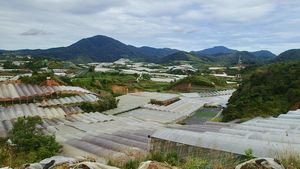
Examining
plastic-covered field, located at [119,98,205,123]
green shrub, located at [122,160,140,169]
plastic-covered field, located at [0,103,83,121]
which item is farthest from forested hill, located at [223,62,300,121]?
green shrub, located at [122,160,140,169]

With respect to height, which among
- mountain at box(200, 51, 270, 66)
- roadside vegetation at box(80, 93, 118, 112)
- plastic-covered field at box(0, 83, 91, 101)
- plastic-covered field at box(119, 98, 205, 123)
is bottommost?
plastic-covered field at box(119, 98, 205, 123)

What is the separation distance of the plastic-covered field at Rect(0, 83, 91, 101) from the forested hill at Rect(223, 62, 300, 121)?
13.6 m

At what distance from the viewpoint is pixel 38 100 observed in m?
28.0

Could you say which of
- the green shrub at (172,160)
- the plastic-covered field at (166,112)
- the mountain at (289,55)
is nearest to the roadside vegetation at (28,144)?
the green shrub at (172,160)

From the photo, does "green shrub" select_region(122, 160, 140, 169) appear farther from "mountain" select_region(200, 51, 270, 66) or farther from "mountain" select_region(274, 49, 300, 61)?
"mountain" select_region(274, 49, 300, 61)

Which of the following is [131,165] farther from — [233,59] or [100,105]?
[233,59]

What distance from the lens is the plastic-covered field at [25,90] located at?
2687 cm

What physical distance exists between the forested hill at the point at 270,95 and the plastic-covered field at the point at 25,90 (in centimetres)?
1365

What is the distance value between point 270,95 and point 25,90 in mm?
18693

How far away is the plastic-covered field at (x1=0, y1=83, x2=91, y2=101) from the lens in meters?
26.9

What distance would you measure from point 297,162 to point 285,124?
8.38 m

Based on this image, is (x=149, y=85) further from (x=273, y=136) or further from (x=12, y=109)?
(x=273, y=136)

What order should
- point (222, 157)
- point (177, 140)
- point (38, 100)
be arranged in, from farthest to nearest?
point (38, 100) → point (177, 140) → point (222, 157)

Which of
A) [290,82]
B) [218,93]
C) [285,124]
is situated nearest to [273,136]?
[285,124]
